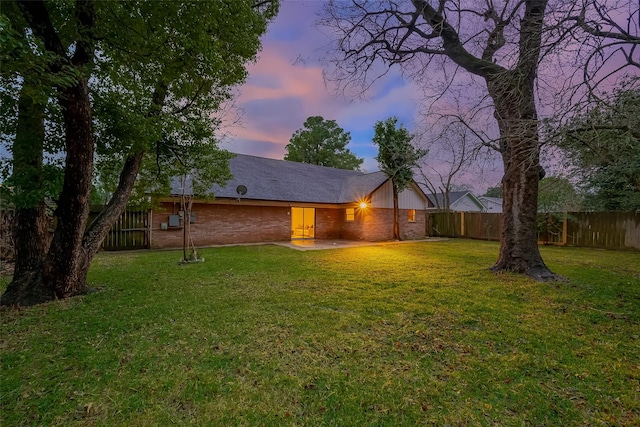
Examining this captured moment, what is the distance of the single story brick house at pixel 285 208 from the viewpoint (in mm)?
12133

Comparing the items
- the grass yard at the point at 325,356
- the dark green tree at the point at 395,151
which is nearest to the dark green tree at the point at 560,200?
the dark green tree at the point at 395,151

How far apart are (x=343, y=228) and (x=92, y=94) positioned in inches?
522

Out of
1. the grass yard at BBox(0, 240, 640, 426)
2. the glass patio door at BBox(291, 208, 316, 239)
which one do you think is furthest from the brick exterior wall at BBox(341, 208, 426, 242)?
the grass yard at BBox(0, 240, 640, 426)

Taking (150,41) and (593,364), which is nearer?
(593,364)

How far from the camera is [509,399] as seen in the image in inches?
92.0

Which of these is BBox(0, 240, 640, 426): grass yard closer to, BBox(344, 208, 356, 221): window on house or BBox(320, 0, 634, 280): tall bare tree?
BBox(320, 0, 634, 280): tall bare tree

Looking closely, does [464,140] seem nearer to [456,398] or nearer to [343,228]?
[456,398]

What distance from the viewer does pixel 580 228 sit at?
42.0ft

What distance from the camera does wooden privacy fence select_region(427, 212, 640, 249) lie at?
11.5 metres

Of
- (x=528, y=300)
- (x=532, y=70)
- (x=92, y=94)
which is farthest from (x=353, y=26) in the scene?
(x=528, y=300)

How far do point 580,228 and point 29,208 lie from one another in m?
18.4

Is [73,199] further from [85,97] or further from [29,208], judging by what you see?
[85,97]

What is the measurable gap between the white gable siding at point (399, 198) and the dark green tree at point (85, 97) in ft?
35.7

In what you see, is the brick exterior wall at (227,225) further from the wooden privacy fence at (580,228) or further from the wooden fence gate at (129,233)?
the wooden privacy fence at (580,228)
